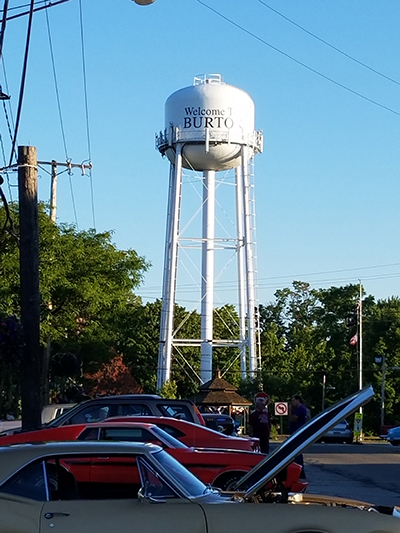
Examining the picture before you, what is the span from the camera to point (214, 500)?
7.17m

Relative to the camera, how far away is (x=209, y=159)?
49375 millimetres

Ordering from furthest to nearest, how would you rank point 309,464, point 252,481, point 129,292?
point 129,292 → point 309,464 → point 252,481

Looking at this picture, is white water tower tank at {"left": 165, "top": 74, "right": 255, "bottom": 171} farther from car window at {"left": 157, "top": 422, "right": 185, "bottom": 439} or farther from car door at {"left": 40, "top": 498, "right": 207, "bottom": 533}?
car door at {"left": 40, "top": 498, "right": 207, "bottom": 533}

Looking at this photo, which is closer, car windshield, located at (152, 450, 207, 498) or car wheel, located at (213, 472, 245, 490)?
car windshield, located at (152, 450, 207, 498)

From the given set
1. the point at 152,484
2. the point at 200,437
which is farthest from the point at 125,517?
the point at 200,437

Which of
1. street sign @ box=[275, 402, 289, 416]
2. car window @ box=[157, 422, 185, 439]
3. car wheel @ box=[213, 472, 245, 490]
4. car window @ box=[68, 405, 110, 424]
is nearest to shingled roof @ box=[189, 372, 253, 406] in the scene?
street sign @ box=[275, 402, 289, 416]

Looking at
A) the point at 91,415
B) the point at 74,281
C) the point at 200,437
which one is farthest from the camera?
the point at 74,281

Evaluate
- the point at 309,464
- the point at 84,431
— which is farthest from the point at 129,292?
the point at 84,431

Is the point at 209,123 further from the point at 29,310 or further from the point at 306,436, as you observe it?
the point at 306,436

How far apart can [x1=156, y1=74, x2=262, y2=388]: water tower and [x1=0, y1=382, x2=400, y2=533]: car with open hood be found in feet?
133

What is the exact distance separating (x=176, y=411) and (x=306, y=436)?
34.4 feet

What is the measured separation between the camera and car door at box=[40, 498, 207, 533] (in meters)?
6.86

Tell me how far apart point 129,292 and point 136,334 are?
35.8m

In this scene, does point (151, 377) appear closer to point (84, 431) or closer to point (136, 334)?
point (136, 334)
